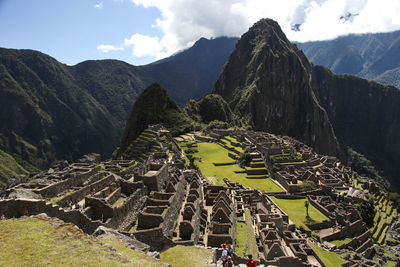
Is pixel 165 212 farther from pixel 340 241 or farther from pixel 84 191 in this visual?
pixel 340 241

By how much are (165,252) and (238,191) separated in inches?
959

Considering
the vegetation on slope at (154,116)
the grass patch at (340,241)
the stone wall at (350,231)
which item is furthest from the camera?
the vegetation on slope at (154,116)

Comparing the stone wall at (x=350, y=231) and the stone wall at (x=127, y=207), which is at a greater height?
the stone wall at (x=127, y=207)

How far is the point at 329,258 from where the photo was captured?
3153 cm

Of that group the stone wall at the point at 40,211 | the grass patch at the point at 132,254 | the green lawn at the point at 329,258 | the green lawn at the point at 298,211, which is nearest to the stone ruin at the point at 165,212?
the stone wall at the point at 40,211

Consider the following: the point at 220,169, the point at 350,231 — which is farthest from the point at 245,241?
the point at 220,169

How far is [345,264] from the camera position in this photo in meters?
31.8

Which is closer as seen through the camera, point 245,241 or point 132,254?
point 132,254

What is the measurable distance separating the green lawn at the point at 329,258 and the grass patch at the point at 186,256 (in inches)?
747

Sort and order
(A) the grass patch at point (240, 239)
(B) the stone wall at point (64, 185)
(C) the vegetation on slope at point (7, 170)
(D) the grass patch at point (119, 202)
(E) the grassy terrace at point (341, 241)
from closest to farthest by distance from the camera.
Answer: (D) the grass patch at point (119, 202) → (A) the grass patch at point (240, 239) → (B) the stone wall at point (64, 185) → (E) the grassy terrace at point (341, 241) → (C) the vegetation on slope at point (7, 170)

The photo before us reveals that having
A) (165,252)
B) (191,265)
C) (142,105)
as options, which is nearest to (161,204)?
(165,252)

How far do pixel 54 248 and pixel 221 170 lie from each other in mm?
50788

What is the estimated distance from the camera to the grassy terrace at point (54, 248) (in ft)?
34.6

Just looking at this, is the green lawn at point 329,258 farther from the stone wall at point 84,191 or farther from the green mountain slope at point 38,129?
the green mountain slope at point 38,129
